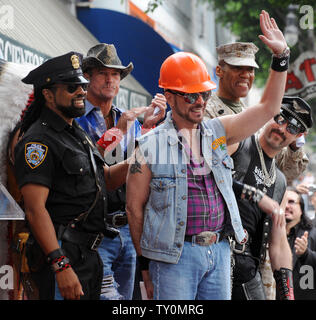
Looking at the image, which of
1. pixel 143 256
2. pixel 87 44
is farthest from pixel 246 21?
pixel 143 256

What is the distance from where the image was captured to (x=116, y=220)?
457 centimetres

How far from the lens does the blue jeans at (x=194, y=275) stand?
3621mm

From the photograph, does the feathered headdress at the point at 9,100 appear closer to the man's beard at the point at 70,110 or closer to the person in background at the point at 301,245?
the man's beard at the point at 70,110

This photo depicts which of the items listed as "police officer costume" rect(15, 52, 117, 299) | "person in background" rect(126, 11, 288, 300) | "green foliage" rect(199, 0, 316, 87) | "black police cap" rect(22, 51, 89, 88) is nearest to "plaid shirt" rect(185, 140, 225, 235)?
"person in background" rect(126, 11, 288, 300)

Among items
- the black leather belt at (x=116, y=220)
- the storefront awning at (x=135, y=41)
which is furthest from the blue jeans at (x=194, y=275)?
the storefront awning at (x=135, y=41)

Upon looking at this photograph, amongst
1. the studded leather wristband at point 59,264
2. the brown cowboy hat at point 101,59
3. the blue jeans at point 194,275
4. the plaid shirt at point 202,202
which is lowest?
the blue jeans at point 194,275

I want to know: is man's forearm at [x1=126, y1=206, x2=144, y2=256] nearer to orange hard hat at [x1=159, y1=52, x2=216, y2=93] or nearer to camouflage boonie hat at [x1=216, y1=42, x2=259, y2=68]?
orange hard hat at [x1=159, y1=52, x2=216, y2=93]

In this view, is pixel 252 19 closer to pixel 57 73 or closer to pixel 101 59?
pixel 101 59

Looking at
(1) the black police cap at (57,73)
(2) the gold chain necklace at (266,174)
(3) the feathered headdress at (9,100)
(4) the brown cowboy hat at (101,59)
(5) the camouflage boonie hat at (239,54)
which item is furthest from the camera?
(5) the camouflage boonie hat at (239,54)

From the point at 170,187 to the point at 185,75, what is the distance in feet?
2.39

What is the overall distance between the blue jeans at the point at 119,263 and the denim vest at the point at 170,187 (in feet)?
2.43

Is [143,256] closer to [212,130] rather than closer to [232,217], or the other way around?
[232,217]

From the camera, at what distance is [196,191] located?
146 inches

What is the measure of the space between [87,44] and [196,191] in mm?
6591
